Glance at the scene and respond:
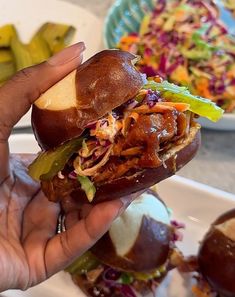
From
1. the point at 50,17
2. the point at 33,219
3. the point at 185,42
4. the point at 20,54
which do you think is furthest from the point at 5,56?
the point at 33,219

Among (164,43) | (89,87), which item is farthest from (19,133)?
(89,87)

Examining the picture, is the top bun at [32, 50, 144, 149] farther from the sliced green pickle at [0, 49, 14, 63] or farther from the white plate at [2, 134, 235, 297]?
the sliced green pickle at [0, 49, 14, 63]

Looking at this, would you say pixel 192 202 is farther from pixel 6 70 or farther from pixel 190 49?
pixel 6 70

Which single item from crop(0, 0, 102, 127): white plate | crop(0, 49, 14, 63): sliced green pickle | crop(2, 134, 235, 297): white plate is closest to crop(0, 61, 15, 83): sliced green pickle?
crop(0, 49, 14, 63): sliced green pickle

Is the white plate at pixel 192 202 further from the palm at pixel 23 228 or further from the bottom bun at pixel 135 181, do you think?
the bottom bun at pixel 135 181

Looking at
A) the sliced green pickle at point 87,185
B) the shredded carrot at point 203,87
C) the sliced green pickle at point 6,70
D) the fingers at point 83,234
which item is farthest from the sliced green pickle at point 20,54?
the sliced green pickle at point 87,185

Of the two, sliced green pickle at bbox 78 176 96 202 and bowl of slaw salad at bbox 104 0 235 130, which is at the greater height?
sliced green pickle at bbox 78 176 96 202
